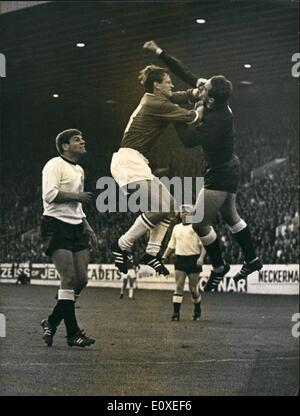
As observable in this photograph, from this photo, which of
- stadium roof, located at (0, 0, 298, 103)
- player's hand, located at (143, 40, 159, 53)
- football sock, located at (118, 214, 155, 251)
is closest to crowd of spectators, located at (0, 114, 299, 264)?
football sock, located at (118, 214, 155, 251)

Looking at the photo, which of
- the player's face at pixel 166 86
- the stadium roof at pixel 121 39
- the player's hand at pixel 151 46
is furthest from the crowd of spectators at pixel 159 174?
the player's hand at pixel 151 46

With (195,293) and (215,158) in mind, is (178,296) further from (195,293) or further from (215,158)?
(215,158)

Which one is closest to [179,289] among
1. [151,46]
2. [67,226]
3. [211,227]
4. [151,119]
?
[211,227]

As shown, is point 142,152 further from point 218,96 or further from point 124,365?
point 124,365

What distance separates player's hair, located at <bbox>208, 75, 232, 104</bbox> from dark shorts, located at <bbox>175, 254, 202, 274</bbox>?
3.94 feet

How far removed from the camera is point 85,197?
6.72 m

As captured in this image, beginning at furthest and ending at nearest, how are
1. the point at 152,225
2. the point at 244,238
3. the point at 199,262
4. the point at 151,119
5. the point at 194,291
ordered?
the point at 244,238
the point at 194,291
the point at 199,262
the point at 151,119
the point at 152,225

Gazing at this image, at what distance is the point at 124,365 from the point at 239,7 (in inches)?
114

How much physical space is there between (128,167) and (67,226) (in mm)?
641

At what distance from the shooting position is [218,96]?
266 inches

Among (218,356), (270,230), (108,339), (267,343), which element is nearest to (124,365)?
(108,339)

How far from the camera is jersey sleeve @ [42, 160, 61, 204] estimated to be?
21.9 feet

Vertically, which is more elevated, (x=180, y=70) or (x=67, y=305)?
(x=180, y=70)

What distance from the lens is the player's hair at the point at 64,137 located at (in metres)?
6.75
